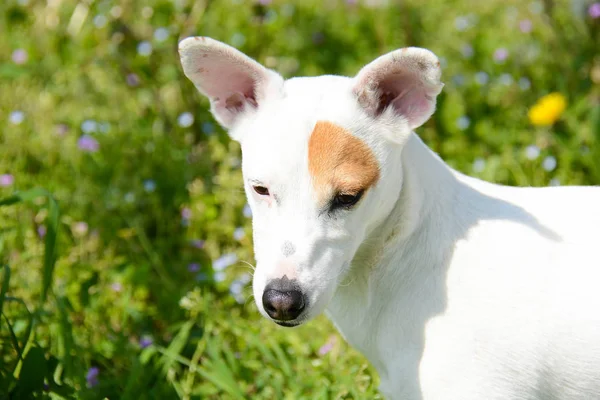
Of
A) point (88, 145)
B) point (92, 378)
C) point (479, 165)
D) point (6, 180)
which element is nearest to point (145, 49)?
point (88, 145)

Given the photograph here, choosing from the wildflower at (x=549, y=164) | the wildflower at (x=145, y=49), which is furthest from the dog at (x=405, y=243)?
the wildflower at (x=145, y=49)

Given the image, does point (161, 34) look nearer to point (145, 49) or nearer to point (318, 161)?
point (145, 49)

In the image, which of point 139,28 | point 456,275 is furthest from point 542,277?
point 139,28

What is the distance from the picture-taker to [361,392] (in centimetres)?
304

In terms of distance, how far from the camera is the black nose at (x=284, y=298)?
2.26 m

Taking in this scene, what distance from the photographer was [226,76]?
2.67m

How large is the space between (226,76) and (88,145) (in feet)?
6.73

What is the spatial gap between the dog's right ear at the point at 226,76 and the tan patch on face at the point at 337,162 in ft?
0.98

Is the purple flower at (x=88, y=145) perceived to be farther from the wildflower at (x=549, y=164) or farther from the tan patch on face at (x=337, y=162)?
the wildflower at (x=549, y=164)

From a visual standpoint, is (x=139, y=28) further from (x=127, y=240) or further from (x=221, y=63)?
(x=221, y=63)

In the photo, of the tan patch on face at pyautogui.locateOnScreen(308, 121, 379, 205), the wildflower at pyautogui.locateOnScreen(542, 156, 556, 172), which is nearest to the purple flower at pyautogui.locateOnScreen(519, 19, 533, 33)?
the wildflower at pyautogui.locateOnScreen(542, 156, 556, 172)

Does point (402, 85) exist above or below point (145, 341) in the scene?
above

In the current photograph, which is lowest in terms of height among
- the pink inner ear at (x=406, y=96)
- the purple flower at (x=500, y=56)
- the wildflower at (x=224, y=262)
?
the wildflower at (x=224, y=262)

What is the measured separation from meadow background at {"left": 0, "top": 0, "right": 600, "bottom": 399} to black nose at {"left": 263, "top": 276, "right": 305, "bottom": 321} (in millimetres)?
850
